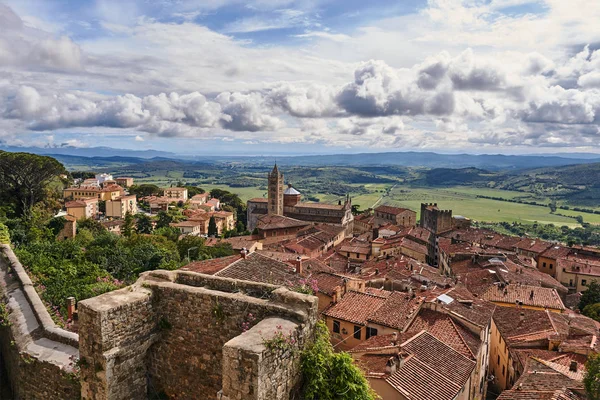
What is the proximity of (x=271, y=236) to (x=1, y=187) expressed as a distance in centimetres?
3807

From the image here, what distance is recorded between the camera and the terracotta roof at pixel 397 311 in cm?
1886

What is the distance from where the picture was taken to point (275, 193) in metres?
92.1

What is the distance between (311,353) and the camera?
253 inches

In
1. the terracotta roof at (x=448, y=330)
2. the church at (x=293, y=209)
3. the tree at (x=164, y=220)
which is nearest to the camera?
the terracotta roof at (x=448, y=330)

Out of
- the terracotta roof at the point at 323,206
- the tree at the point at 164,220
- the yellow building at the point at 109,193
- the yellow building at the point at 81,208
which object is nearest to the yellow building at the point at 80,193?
the yellow building at the point at 109,193

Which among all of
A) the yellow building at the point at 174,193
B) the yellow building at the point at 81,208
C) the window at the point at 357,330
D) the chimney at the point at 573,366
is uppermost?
the window at the point at 357,330

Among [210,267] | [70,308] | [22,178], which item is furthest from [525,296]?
[22,178]


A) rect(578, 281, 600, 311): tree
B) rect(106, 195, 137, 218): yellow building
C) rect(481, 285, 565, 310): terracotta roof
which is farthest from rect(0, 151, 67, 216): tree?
rect(578, 281, 600, 311): tree

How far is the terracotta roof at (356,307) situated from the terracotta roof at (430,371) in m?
3.88

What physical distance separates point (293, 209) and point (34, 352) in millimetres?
85888

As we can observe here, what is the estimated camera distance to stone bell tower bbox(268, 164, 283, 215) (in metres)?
91.5

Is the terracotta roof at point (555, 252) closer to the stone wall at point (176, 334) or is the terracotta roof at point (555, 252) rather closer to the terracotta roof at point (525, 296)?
the terracotta roof at point (525, 296)

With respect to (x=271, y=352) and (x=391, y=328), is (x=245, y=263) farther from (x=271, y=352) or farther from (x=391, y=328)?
(x=271, y=352)

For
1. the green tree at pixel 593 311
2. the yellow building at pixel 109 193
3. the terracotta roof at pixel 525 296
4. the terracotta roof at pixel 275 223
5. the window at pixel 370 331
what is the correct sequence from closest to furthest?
1. the window at pixel 370 331
2. the terracotta roof at pixel 525 296
3. the green tree at pixel 593 311
4. the terracotta roof at pixel 275 223
5. the yellow building at pixel 109 193
